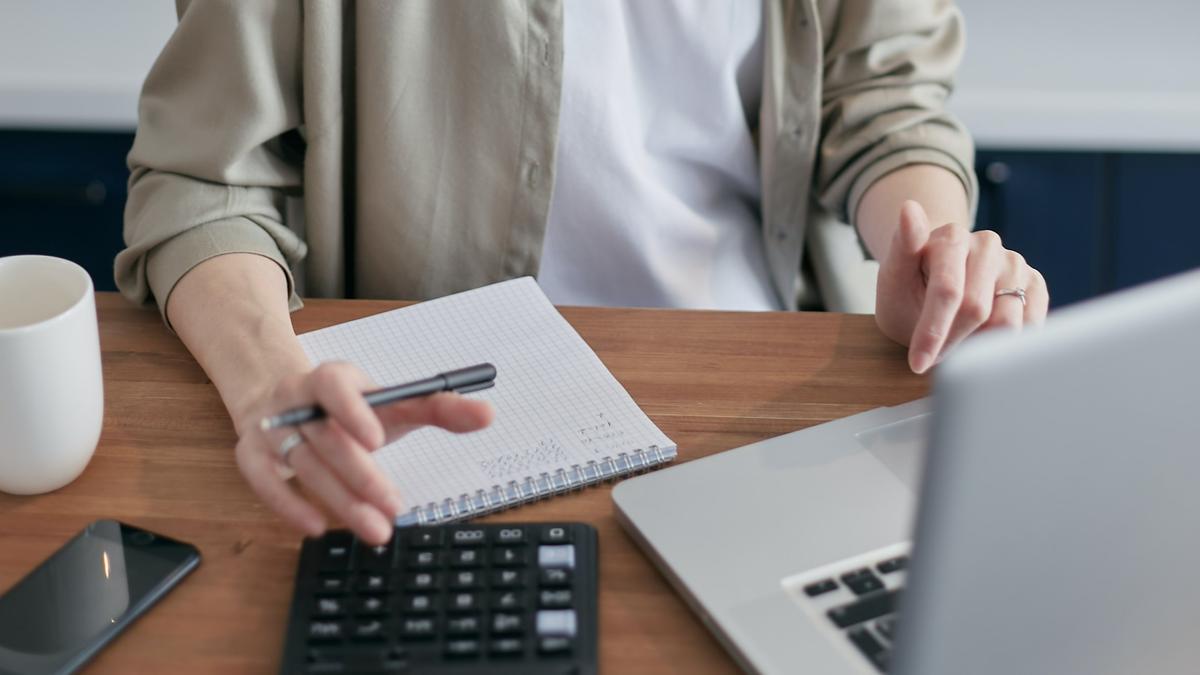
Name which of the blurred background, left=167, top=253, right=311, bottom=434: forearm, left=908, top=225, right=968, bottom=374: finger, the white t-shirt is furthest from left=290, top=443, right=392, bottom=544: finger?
the blurred background

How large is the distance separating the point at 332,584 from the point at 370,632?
4cm

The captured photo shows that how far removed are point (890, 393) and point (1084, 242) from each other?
37.1 inches

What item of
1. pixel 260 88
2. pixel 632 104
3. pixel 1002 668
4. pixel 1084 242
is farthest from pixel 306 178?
pixel 1084 242

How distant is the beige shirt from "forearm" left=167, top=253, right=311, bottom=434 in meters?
0.02

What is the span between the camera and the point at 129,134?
144 centimetres

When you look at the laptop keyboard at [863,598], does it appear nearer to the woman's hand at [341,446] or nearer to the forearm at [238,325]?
the woman's hand at [341,446]

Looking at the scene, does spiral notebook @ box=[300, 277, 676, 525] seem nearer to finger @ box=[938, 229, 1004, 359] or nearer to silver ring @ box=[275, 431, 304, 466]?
silver ring @ box=[275, 431, 304, 466]

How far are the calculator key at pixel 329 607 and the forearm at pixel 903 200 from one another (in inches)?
21.2

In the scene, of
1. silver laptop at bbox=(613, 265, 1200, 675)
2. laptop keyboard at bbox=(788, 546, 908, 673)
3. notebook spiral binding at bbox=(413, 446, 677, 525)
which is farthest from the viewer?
notebook spiral binding at bbox=(413, 446, 677, 525)

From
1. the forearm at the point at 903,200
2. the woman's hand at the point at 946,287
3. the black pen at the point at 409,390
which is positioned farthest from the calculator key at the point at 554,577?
the forearm at the point at 903,200

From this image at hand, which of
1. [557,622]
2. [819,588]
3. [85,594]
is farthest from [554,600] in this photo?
[85,594]

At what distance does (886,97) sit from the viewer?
1.01 metres

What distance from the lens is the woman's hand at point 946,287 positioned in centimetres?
70

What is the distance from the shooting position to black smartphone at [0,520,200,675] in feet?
1.77
